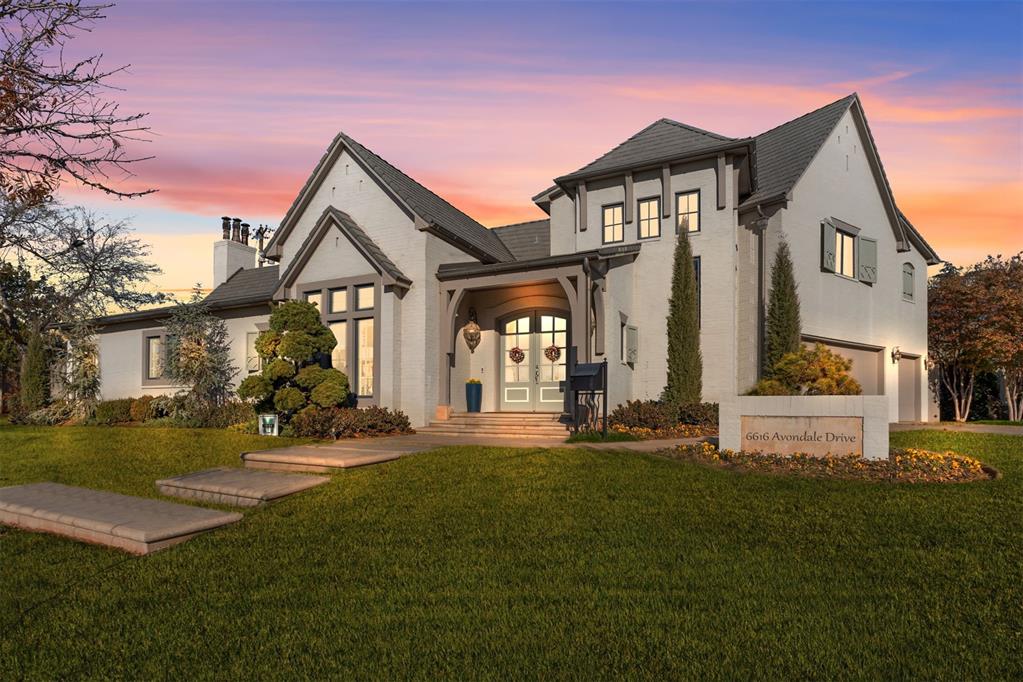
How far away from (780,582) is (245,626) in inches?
144

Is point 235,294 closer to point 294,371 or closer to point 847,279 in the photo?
point 294,371

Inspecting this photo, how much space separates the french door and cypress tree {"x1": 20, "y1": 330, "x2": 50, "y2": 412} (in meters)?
17.1

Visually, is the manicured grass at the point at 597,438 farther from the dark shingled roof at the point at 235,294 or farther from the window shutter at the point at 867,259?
the dark shingled roof at the point at 235,294

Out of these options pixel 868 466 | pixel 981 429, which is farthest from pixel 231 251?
pixel 981 429

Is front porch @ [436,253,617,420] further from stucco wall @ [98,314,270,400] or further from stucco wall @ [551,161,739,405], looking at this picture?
stucco wall @ [98,314,270,400]

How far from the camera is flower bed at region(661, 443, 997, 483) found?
8328 mm

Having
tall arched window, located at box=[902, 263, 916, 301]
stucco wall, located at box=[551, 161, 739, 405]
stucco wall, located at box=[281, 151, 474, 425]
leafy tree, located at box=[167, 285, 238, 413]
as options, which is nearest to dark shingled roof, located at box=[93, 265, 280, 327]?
leafy tree, located at box=[167, 285, 238, 413]

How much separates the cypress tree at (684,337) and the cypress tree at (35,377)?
21.4 m

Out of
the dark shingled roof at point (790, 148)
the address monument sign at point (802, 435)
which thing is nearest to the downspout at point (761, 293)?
the dark shingled roof at point (790, 148)

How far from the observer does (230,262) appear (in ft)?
81.9

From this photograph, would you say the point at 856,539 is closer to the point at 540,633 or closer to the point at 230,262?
the point at 540,633

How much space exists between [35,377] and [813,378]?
24.9 metres

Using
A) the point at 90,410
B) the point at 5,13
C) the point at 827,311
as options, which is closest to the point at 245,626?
the point at 5,13

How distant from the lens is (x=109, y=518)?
20.7ft
